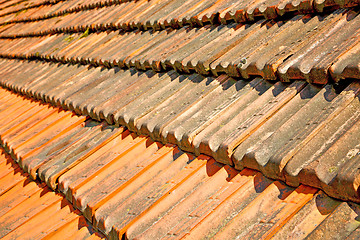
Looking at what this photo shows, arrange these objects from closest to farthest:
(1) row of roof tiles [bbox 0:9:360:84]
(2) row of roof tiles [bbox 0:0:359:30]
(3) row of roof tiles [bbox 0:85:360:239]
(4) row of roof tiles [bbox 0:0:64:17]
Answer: (3) row of roof tiles [bbox 0:85:360:239] → (1) row of roof tiles [bbox 0:9:360:84] → (2) row of roof tiles [bbox 0:0:359:30] → (4) row of roof tiles [bbox 0:0:64:17]

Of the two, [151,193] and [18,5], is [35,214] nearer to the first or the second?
[151,193]

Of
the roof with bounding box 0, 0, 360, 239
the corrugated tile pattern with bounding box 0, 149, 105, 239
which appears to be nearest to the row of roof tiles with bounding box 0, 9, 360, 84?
the roof with bounding box 0, 0, 360, 239

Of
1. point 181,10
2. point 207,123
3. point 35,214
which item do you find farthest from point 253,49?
point 35,214

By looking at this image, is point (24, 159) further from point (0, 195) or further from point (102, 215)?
point (102, 215)

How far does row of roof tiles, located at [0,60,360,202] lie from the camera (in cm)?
136

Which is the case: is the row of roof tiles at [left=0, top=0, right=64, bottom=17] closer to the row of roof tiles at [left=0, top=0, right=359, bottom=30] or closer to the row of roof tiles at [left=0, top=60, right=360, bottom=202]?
the row of roof tiles at [left=0, top=0, right=359, bottom=30]

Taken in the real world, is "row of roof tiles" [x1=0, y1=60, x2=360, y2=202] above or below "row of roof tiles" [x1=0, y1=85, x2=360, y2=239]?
above

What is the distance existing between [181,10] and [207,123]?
4.84 feet

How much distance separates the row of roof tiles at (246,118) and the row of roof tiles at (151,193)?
2.0 inches

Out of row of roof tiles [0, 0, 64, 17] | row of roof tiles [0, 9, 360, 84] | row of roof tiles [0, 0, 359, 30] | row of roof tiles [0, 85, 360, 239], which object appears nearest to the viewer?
row of roof tiles [0, 85, 360, 239]

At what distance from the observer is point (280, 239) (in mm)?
1277

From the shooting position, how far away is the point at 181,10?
321cm

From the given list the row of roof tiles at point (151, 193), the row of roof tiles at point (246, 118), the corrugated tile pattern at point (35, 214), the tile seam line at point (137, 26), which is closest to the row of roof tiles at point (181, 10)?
the tile seam line at point (137, 26)

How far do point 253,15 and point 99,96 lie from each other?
122 cm
